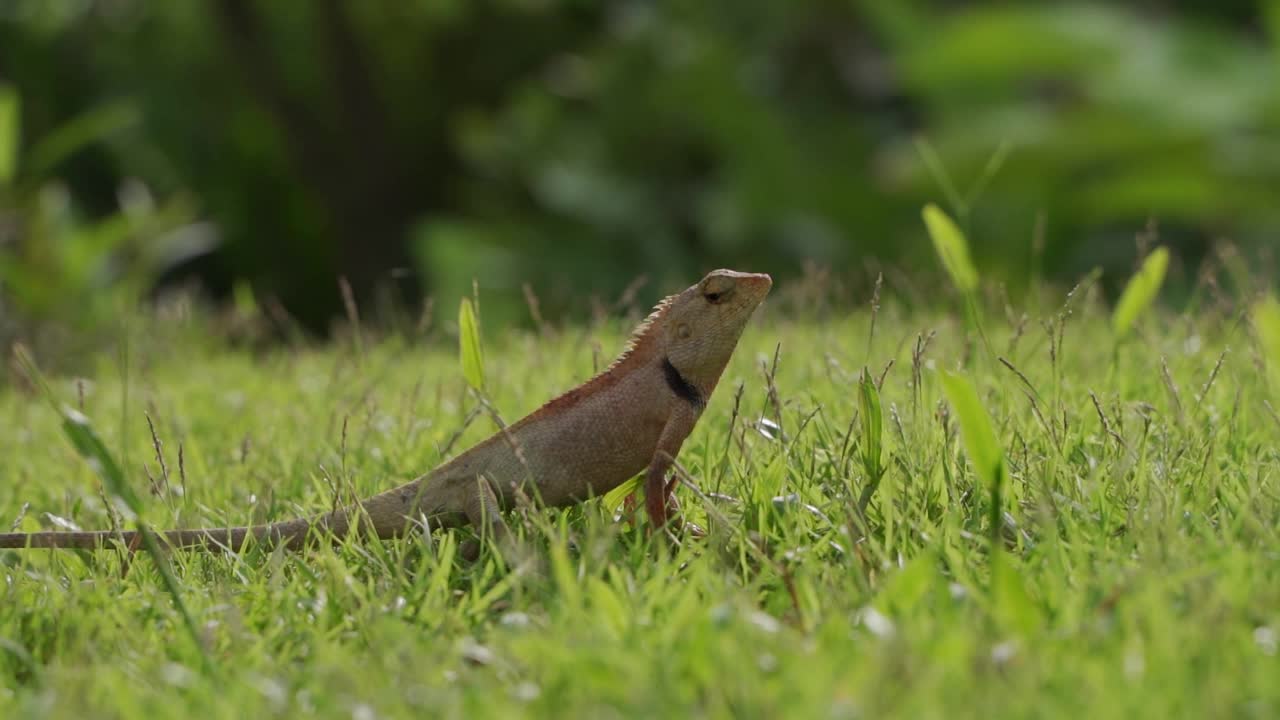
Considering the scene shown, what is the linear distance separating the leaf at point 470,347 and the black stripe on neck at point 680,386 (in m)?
0.56

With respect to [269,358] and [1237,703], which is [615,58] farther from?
[1237,703]

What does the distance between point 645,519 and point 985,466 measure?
3.62 ft

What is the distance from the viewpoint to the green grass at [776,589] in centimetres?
241

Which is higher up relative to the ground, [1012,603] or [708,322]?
[708,322]

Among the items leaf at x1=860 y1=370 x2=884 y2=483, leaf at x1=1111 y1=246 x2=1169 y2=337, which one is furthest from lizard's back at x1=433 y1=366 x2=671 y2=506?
leaf at x1=1111 y1=246 x2=1169 y2=337

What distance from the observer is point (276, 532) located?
367 cm

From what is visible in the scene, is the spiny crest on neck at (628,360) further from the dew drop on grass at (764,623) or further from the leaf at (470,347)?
the dew drop on grass at (764,623)

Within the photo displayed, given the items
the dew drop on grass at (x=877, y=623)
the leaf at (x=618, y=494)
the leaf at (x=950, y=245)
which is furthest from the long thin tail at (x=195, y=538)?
the leaf at (x=950, y=245)

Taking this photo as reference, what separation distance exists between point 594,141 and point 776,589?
15.5m

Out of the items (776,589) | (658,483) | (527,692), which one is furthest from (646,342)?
(527,692)

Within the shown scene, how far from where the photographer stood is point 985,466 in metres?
2.96

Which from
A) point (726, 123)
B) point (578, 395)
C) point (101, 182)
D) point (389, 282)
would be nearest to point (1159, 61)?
point (726, 123)

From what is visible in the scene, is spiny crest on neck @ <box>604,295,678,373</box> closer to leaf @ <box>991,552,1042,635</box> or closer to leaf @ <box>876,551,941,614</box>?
leaf @ <box>876,551,941,614</box>

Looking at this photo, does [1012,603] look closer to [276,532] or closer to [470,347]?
[470,347]
